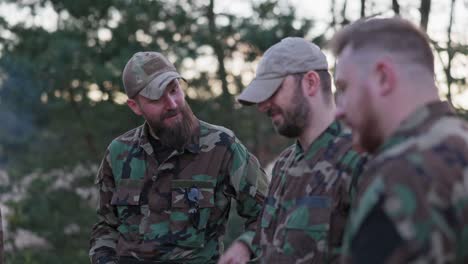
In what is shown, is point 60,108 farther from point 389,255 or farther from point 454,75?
point 389,255

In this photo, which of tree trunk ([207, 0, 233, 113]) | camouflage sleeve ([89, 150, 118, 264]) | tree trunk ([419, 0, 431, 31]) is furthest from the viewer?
tree trunk ([207, 0, 233, 113])

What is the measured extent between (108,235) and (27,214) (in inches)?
417

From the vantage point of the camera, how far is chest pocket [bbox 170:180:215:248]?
4.71 metres

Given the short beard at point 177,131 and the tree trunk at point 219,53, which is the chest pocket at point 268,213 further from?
the tree trunk at point 219,53

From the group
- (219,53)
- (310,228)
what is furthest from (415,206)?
(219,53)

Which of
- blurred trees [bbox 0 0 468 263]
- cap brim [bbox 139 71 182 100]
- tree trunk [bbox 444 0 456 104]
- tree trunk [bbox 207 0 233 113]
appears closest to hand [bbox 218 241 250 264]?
cap brim [bbox 139 71 182 100]

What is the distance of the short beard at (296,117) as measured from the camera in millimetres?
3564

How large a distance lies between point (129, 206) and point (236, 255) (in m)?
1.45

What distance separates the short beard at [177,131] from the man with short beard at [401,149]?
251cm

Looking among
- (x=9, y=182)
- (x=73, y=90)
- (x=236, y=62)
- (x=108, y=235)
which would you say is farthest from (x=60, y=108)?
(x=108, y=235)

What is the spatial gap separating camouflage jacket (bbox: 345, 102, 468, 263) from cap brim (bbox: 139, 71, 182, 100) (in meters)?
2.84

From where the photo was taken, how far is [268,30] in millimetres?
14539

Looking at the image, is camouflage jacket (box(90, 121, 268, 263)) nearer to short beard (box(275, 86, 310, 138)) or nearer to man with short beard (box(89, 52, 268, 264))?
man with short beard (box(89, 52, 268, 264))

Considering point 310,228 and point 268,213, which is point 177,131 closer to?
point 268,213
